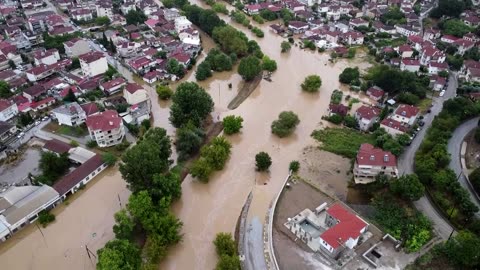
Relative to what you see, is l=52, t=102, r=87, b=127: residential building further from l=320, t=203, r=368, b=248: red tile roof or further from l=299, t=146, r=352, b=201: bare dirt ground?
l=320, t=203, r=368, b=248: red tile roof

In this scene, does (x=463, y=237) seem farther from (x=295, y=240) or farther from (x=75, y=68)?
(x=75, y=68)

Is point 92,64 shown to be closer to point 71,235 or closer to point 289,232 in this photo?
point 71,235

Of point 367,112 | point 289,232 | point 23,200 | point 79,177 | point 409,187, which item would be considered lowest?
point 79,177

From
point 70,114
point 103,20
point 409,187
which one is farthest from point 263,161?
point 103,20

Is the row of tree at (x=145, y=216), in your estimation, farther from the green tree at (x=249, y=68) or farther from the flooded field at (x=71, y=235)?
the green tree at (x=249, y=68)

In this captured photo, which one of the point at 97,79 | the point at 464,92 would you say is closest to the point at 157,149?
the point at 97,79

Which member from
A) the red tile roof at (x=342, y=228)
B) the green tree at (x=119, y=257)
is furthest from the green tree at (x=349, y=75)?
the green tree at (x=119, y=257)
